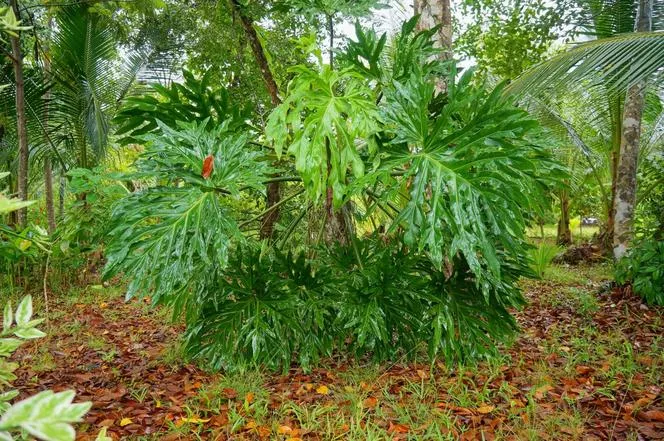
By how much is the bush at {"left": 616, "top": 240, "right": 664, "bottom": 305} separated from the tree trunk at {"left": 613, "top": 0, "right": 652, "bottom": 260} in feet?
1.74

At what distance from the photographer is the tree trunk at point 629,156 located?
174 inches

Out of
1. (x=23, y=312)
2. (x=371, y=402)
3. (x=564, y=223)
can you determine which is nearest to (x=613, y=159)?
(x=564, y=223)

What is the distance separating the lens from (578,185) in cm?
841

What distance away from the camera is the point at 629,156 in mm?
4590

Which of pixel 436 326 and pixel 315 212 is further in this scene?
pixel 315 212

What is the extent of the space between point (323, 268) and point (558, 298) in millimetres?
2879

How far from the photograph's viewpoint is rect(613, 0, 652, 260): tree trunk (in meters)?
4.43

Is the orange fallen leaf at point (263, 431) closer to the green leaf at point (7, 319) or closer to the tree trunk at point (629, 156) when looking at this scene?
the green leaf at point (7, 319)

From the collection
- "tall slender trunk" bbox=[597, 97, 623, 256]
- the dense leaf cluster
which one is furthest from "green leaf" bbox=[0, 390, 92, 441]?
"tall slender trunk" bbox=[597, 97, 623, 256]

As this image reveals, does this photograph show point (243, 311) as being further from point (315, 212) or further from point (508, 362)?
point (508, 362)

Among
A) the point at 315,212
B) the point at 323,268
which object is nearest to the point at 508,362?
the point at 323,268

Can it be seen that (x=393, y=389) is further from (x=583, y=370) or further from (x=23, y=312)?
(x=23, y=312)

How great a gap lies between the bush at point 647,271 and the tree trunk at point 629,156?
1.74 ft

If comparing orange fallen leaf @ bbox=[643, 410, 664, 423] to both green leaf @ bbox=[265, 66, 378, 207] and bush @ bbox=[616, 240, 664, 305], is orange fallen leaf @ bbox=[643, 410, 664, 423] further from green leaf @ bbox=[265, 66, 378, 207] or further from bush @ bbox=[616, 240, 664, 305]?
bush @ bbox=[616, 240, 664, 305]
